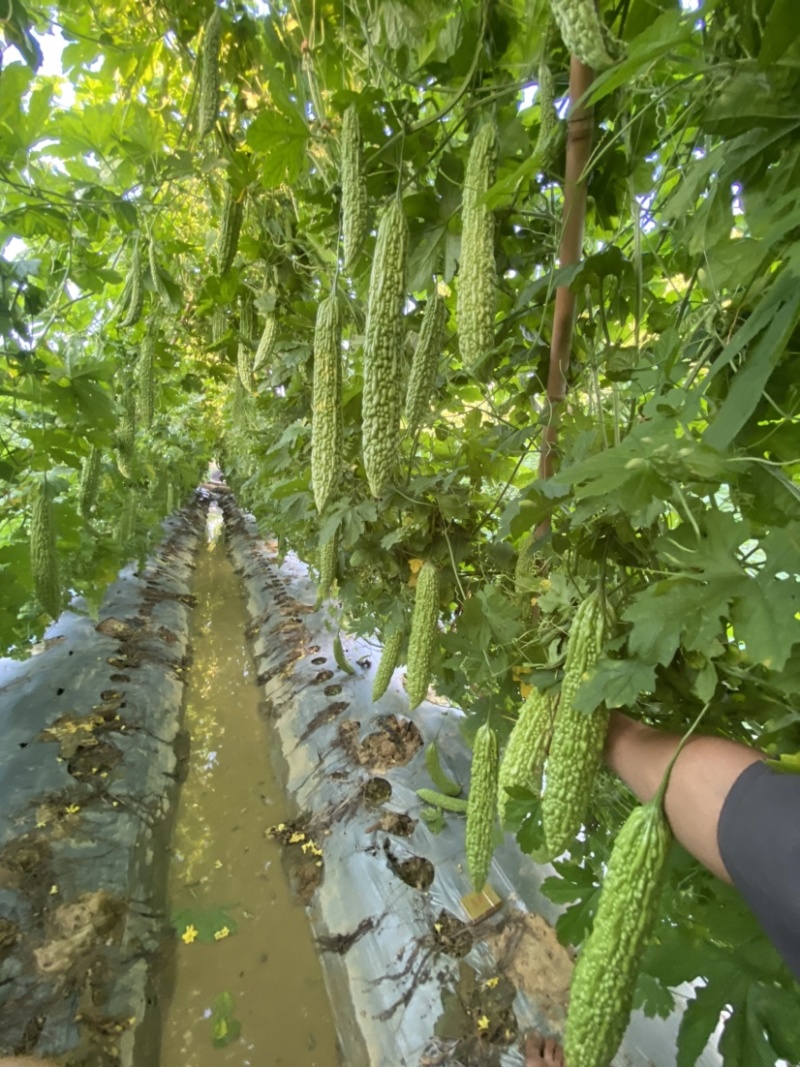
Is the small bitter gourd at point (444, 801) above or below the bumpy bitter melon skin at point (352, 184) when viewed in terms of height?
below

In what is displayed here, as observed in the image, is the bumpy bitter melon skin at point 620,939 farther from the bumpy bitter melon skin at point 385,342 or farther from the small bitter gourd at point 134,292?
the small bitter gourd at point 134,292

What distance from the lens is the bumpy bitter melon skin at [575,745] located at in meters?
1.07

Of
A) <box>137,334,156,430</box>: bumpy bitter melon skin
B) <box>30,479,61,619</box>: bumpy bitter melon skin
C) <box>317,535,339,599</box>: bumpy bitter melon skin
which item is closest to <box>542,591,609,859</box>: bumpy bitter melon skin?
<box>317,535,339,599</box>: bumpy bitter melon skin

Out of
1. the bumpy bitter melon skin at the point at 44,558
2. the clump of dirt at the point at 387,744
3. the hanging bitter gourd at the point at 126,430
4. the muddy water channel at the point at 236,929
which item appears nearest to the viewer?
the bumpy bitter melon skin at the point at 44,558

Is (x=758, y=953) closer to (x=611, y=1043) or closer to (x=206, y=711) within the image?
(x=611, y=1043)

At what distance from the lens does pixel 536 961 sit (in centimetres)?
242

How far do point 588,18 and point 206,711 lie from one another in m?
5.75

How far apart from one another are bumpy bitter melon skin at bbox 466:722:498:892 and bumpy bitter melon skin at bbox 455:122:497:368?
3.55ft

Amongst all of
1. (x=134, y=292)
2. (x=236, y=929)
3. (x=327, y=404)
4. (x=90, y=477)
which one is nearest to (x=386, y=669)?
(x=327, y=404)

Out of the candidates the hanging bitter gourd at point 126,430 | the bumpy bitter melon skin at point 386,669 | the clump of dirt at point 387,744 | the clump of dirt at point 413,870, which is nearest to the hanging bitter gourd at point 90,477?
the hanging bitter gourd at point 126,430

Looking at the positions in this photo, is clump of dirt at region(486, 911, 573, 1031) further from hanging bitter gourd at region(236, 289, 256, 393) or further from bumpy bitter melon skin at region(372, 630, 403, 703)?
hanging bitter gourd at region(236, 289, 256, 393)

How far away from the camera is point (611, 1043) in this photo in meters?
0.91

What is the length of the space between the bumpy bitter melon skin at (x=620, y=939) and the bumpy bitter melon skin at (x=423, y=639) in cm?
121

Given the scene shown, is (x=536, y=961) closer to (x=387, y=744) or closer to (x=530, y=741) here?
(x=387, y=744)
